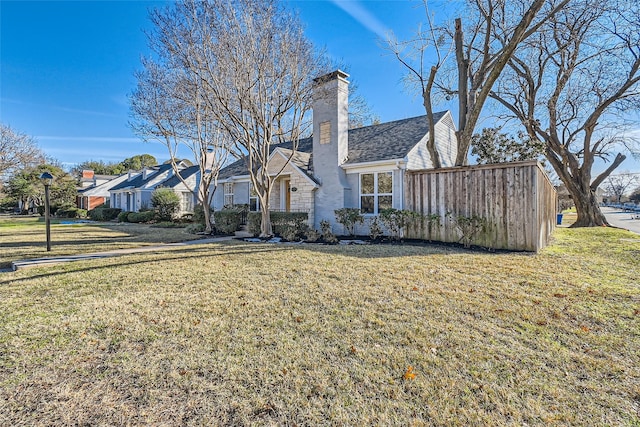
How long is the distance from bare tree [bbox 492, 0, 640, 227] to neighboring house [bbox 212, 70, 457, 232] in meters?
6.27

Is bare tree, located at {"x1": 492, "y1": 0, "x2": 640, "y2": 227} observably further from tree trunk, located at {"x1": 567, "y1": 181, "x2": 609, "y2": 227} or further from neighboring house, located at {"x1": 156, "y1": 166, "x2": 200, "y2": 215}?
neighboring house, located at {"x1": 156, "y1": 166, "x2": 200, "y2": 215}

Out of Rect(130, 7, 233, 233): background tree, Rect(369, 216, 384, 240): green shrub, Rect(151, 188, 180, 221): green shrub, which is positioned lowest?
Rect(369, 216, 384, 240): green shrub

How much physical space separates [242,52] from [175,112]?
5365 millimetres

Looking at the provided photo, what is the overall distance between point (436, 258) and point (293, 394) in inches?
248

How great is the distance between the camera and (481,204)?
32.3ft

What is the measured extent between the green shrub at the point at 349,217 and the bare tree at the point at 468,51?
12.2 ft

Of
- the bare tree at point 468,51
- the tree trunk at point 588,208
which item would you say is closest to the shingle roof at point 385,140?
the bare tree at point 468,51

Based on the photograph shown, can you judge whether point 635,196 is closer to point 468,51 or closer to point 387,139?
point 468,51

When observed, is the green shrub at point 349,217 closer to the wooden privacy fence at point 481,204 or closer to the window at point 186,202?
the wooden privacy fence at point 481,204

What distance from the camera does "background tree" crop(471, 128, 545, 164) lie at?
1703 centimetres

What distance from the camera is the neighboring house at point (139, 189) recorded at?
1103 inches

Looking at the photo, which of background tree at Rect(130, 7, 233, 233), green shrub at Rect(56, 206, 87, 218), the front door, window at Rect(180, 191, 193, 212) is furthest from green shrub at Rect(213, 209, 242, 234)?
green shrub at Rect(56, 206, 87, 218)

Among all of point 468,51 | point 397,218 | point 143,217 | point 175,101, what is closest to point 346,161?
point 397,218

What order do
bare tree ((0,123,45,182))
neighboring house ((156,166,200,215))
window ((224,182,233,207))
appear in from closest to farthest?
window ((224,182,233,207)) → neighboring house ((156,166,200,215)) → bare tree ((0,123,45,182))
